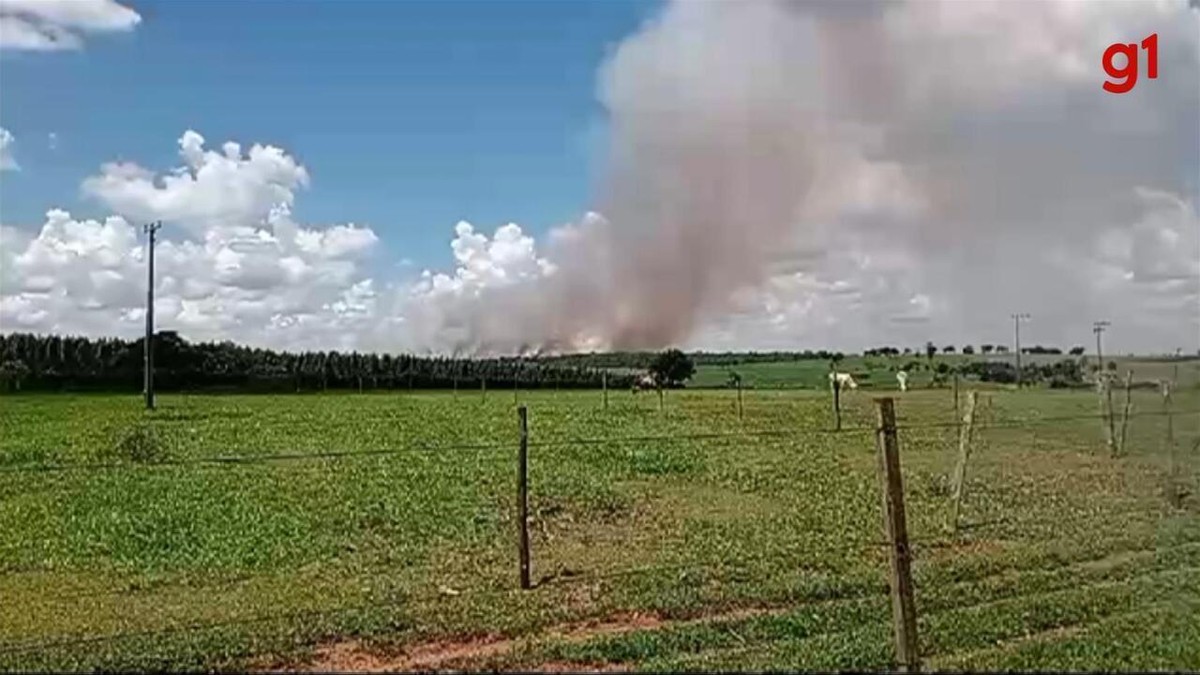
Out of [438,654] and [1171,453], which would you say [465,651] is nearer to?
[438,654]

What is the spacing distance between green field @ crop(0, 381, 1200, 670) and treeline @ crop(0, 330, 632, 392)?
3881 centimetres

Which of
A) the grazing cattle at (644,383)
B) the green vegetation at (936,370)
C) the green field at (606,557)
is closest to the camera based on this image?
the green field at (606,557)

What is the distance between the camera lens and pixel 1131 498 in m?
12.8

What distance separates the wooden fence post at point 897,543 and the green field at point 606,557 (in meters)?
0.44

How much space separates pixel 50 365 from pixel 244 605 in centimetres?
5898

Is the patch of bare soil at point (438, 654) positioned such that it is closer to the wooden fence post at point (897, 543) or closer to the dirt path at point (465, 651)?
the dirt path at point (465, 651)

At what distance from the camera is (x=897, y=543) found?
5207 millimetres

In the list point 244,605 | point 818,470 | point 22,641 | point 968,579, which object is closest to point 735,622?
point 968,579

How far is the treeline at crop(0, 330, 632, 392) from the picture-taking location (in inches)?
2334

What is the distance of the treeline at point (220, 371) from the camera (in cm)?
5928

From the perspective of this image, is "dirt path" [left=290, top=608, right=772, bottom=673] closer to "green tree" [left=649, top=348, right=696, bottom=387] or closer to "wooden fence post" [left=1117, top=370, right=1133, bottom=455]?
"wooden fence post" [left=1117, top=370, right=1133, bottom=455]

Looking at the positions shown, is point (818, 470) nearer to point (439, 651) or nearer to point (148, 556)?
point (148, 556)

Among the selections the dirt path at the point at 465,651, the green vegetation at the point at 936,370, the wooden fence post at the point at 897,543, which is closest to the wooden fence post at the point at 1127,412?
the green vegetation at the point at 936,370

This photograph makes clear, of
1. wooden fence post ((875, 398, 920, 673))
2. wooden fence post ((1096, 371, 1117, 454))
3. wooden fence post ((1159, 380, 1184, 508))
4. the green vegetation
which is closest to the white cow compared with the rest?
the green vegetation
